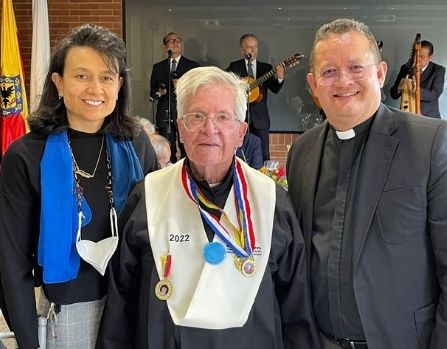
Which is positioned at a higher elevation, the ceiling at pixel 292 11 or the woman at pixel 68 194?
the ceiling at pixel 292 11

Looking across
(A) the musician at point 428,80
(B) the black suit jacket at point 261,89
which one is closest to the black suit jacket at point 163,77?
(B) the black suit jacket at point 261,89

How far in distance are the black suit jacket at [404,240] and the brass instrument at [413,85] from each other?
5.20 m

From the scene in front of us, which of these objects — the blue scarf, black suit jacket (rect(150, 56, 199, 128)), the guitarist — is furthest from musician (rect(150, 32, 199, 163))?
the blue scarf

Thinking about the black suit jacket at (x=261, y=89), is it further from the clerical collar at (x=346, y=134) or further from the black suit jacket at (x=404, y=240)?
the black suit jacket at (x=404, y=240)

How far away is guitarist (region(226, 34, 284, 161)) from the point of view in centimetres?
647

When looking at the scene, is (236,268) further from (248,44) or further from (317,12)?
(317,12)

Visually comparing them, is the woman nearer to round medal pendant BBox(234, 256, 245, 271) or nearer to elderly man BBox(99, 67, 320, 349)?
elderly man BBox(99, 67, 320, 349)

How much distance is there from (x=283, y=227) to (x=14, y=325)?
0.94 metres

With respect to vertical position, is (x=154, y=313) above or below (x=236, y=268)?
below

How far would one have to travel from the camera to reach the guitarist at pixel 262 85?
647 centimetres

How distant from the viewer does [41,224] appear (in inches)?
64.2

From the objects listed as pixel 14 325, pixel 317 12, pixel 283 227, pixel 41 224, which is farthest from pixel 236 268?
pixel 317 12

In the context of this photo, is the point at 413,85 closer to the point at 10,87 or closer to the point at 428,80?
the point at 428,80

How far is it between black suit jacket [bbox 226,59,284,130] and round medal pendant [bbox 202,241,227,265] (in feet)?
16.5
